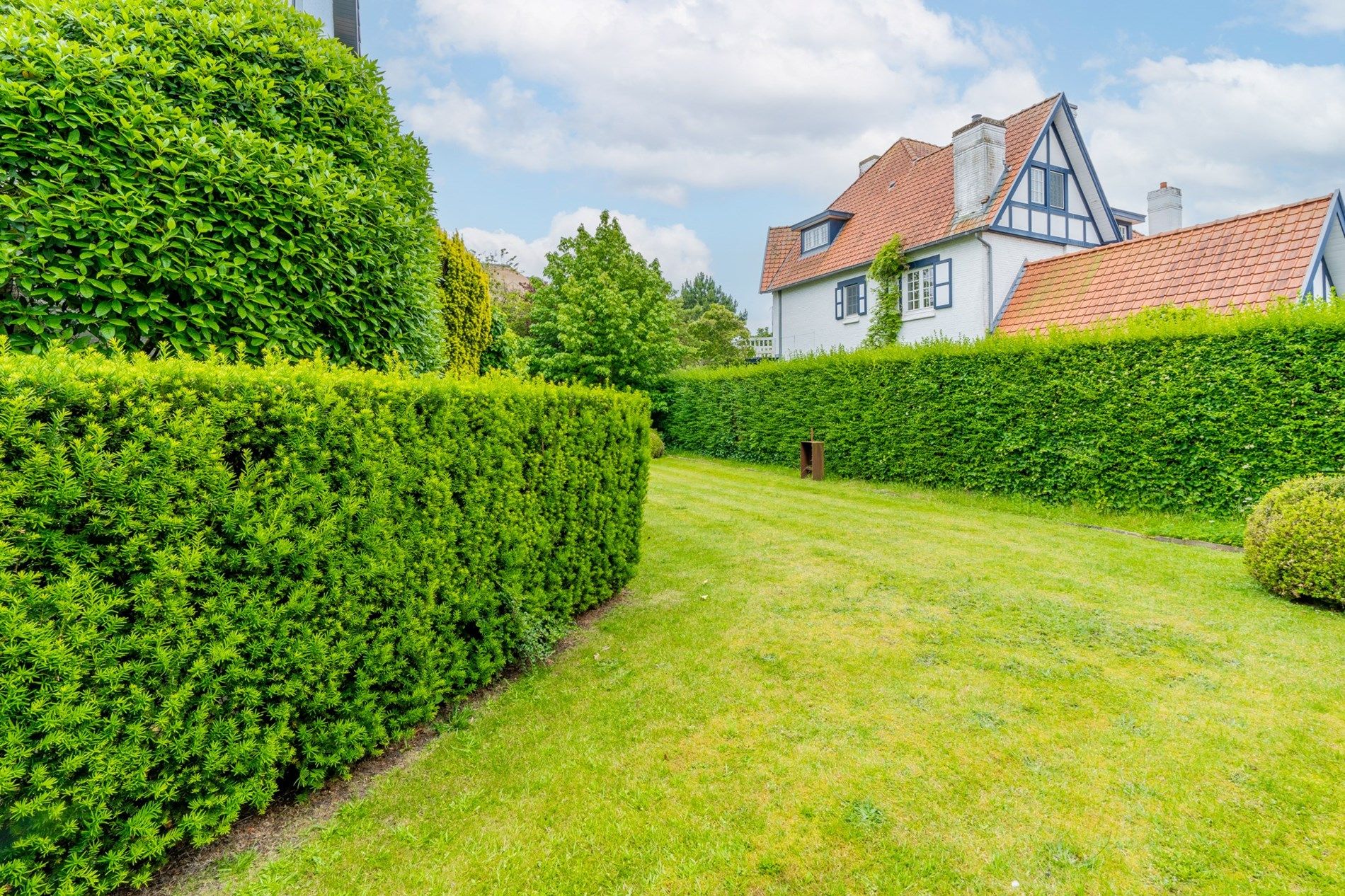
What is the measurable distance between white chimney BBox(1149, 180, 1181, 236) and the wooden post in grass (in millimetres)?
14765

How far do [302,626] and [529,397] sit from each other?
2081mm

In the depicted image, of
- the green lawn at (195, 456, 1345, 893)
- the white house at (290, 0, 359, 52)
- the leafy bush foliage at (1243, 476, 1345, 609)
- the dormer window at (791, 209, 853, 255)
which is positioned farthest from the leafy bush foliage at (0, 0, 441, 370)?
the dormer window at (791, 209, 853, 255)

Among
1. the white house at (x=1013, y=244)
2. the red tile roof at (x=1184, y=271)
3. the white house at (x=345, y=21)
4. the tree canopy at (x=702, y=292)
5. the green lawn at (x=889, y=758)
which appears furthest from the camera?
the tree canopy at (x=702, y=292)

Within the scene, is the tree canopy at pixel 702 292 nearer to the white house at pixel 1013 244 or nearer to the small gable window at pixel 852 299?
the white house at pixel 1013 244

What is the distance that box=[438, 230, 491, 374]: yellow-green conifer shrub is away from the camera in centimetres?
803

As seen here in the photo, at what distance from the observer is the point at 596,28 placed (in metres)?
9.84

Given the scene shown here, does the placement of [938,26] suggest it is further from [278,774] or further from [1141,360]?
[278,774]

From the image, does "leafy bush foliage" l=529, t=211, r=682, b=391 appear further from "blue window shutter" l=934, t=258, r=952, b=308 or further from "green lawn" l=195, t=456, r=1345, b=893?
"green lawn" l=195, t=456, r=1345, b=893

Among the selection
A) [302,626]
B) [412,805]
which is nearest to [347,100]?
[302,626]

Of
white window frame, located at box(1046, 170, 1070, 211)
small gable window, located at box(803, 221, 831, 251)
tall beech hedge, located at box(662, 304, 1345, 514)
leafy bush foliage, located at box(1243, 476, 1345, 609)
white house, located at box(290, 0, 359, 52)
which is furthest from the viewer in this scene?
small gable window, located at box(803, 221, 831, 251)

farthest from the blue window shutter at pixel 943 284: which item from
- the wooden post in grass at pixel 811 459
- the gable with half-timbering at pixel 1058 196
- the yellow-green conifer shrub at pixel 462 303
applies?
the yellow-green conifer shrub at pixel 462 303

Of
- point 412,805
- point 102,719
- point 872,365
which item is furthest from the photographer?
point 872,365

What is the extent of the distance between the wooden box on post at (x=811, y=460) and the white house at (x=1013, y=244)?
13.9 ft

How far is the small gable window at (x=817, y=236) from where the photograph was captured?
2505 centimetres
